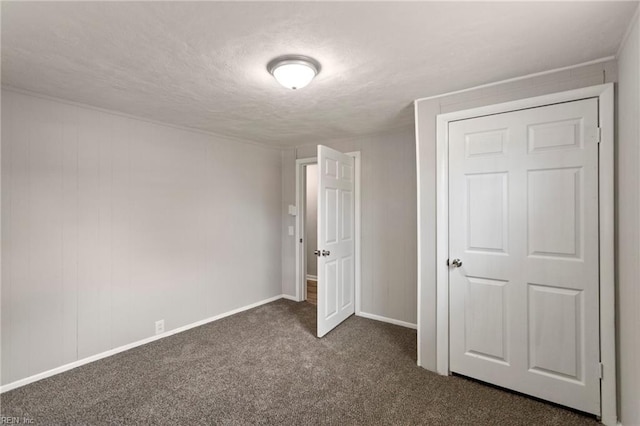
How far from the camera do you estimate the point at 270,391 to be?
2.28 m

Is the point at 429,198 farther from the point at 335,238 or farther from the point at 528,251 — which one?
the point at 335,238

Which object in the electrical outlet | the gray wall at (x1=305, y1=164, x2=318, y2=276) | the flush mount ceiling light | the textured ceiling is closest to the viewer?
the textured ceiling

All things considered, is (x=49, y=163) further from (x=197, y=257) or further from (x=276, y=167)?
(x=276, y=167)

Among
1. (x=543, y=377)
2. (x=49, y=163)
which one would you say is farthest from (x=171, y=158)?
(x=543, y=377)

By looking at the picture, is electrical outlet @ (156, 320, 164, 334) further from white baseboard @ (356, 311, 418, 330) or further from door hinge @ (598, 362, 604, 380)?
door hinge @ (598, 362, 604, 380)

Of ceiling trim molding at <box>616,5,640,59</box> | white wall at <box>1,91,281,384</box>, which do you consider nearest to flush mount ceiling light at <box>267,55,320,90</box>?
ceiling trim molding at <box>616,5,640,59</box>

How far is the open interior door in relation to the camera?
3229mm

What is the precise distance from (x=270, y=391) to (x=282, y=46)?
2.38m

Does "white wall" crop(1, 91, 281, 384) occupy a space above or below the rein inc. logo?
above

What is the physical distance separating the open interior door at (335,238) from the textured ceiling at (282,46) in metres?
0.90

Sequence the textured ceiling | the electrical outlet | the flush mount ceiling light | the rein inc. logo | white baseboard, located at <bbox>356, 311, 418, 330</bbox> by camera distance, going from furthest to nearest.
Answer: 1. white baseboard, located at <bbox>356, 311, 418, 330</bbox>
2. the electrical outlet
3. the rein inc. logo
4. the flush mount ceiling light
5. the textured ceiling

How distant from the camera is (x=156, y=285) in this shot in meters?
3.22

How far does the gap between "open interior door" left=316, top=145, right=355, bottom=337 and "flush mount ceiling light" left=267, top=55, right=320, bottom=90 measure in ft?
4.08

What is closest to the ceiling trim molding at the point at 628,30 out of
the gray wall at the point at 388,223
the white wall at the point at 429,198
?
the white wall at the point at 429,198
